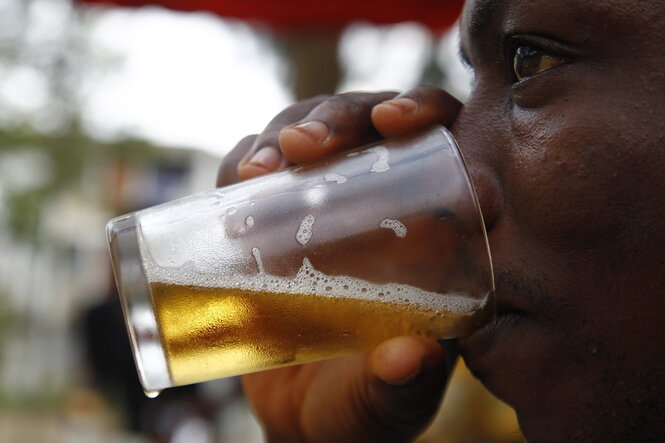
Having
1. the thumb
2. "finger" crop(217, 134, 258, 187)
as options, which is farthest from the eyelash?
"finger" crop(217, 134, 258, 187)

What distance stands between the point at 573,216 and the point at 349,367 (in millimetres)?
742

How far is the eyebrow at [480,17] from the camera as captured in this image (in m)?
1.09

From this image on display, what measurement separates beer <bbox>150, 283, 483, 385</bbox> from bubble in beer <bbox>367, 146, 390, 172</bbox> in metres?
0.19

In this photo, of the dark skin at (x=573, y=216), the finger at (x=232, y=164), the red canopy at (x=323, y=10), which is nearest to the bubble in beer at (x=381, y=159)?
the dark skin at (x=573, y=216)

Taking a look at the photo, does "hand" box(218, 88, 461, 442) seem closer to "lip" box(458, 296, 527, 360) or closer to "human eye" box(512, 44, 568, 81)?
"lip" box(458, 296, 527, 360)

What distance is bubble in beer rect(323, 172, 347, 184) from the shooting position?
1085 millimetres

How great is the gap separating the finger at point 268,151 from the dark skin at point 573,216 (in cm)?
40

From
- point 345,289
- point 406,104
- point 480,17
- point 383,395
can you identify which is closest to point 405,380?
point 383,395

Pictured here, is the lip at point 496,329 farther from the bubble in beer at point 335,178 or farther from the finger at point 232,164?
the finger at point 232,164

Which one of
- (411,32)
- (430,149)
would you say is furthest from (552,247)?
(411,32)

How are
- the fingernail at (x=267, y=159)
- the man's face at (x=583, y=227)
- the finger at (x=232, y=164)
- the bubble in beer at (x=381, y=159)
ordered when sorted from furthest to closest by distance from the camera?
the finger at (x=232, y=164) → the fingernail at (x=267, y=159) → the bubble in beer at (x=381, y=159) → the man's face at (x=583, y=227)

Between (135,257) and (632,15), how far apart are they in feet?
2.47

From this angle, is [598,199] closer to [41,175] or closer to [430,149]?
[430,149]

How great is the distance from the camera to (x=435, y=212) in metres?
1.01
